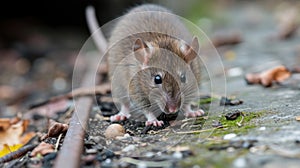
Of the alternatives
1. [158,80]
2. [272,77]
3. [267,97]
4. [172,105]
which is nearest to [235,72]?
[272,77]

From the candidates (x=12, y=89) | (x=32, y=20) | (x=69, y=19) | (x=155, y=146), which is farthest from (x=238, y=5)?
(x=155, y=146)

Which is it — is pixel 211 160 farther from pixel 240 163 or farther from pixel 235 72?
pixel 235 72

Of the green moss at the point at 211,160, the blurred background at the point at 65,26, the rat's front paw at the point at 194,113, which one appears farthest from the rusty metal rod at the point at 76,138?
the blurred background at the point at 65,26

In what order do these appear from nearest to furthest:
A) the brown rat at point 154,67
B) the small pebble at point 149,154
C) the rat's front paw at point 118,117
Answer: the small pebble at point 149,154
the brown rat at point 154,67
the rat's front paw at point 118,117

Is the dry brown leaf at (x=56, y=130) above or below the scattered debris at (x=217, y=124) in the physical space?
above

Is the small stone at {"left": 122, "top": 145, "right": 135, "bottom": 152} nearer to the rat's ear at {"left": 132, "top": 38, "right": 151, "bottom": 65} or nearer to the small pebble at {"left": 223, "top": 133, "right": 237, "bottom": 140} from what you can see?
the small pebble at {"left": 223, "top": 133, "right": 237, "bottom": 140}

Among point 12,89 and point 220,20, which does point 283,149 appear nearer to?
point 12,89

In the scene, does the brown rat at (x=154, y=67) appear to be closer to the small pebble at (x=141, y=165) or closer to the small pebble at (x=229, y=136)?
the small pebble at (x=229, y=136)
